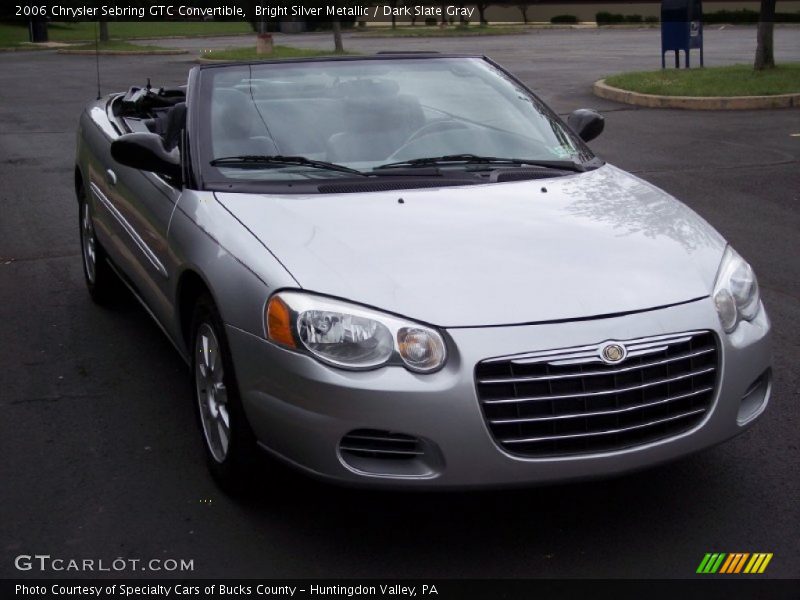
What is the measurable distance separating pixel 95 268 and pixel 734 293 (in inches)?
155

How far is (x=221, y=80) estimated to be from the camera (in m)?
5.34

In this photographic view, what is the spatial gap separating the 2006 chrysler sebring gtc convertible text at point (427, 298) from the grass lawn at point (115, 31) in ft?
125

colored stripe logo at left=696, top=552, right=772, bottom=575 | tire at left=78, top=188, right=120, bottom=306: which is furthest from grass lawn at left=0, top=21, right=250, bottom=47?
colored stripe logo at left=696, top=552, right=772, bottom=575

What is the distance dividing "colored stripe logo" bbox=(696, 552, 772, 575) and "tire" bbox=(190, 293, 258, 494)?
4.95 ft

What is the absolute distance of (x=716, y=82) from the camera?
17.1 m

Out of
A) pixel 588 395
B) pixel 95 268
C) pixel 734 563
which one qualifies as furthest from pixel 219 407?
pixel 95 268

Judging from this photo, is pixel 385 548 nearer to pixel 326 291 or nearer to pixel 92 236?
pixel 326 291

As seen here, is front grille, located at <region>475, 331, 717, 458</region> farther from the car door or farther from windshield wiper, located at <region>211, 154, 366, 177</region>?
the car door

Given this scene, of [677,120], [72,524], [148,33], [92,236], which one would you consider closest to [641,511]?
[72,524]

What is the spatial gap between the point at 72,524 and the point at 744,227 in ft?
19.4

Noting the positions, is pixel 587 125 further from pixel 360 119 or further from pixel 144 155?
pixel 144 155

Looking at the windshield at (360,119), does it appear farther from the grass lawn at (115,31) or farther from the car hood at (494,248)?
the grass lawn at (115,31)

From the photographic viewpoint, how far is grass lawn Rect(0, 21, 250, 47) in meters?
46.9

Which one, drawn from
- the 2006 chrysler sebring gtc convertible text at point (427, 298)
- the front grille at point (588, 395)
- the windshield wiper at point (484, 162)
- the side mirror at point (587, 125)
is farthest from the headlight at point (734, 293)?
the side mirror at point (587, 125)
